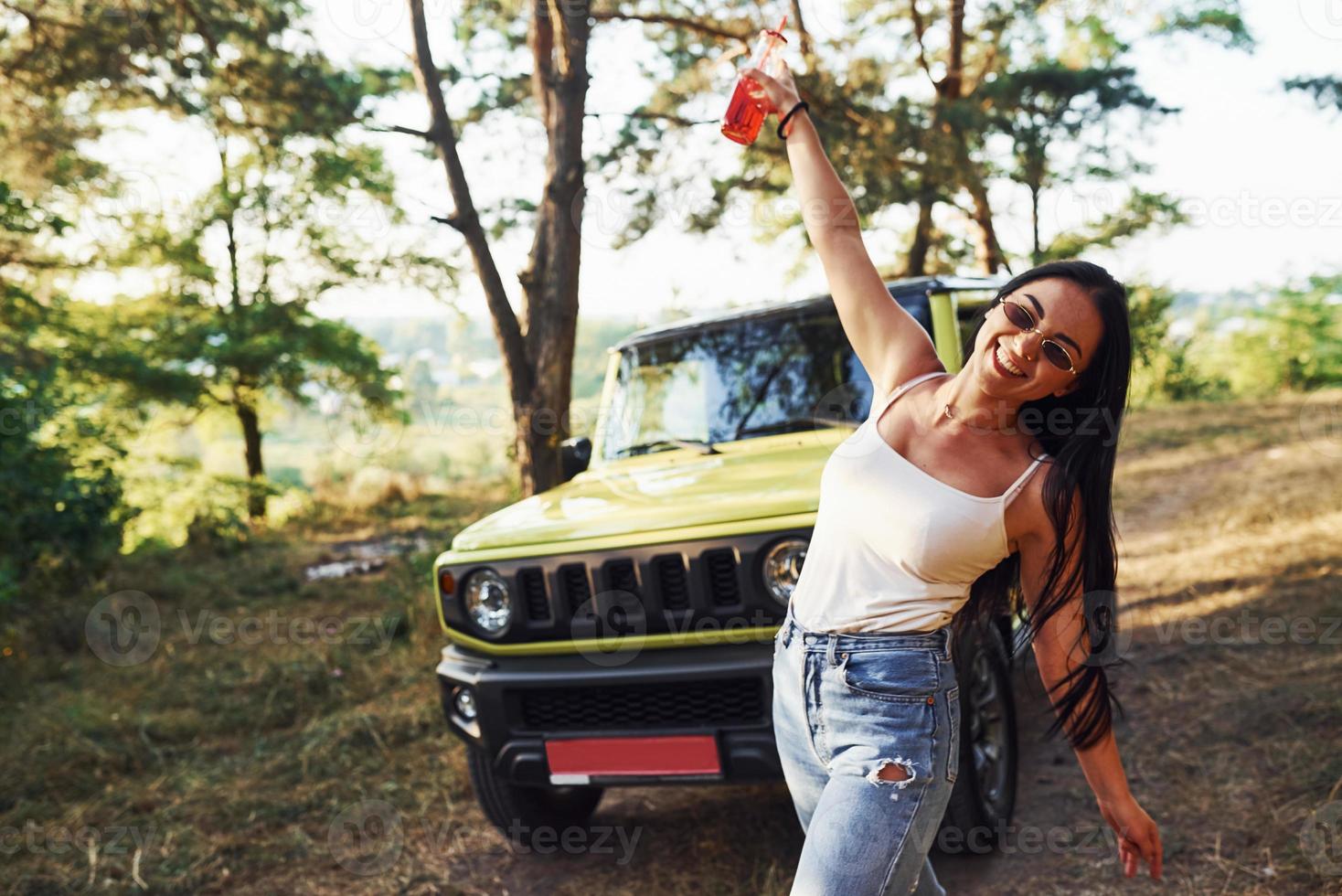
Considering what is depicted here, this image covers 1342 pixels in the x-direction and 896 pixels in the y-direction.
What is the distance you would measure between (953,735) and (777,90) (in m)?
1.36

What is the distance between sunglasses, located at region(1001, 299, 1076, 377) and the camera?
167cm

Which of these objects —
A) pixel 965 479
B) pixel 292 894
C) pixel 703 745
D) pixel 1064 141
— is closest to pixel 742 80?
pixel 965 479

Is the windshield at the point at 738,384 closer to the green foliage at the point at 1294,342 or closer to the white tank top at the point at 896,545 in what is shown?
the white tank top at the point at 896,545

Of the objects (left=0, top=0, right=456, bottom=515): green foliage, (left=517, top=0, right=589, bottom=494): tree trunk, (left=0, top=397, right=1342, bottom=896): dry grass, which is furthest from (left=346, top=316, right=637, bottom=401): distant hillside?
(left=0, top=397, right=1342, bottom=896): dry grass

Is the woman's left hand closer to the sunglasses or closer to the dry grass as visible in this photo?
the sunglasses

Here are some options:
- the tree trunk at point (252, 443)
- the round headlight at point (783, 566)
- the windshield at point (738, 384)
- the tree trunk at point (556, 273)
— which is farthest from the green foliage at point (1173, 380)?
the round headlight at point (783, 566)

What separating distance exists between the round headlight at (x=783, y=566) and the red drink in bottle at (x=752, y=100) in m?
1.17

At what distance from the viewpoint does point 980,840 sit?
10.1 feet

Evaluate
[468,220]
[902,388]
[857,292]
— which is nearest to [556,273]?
[468,220]

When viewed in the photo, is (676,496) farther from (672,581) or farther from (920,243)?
(920,243)

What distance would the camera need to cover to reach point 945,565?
1.69 metres

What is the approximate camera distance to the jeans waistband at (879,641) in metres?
1.72

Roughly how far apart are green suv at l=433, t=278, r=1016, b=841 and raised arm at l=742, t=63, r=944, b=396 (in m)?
0.88

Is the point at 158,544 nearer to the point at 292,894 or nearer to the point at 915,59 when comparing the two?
the point at 292,894
